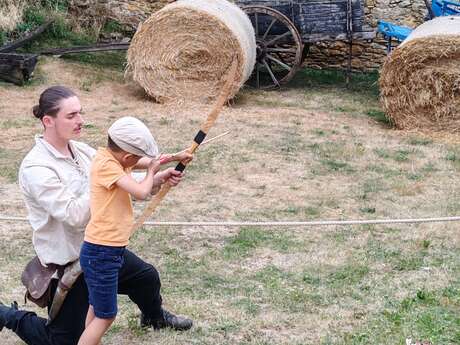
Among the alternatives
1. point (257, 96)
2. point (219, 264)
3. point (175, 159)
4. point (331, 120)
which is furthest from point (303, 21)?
point (175, 159)

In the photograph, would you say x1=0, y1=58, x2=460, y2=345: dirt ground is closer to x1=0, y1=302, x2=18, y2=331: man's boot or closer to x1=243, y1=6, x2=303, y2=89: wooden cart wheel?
x1=0, y1=302, x2=18, y2=331: man's boot

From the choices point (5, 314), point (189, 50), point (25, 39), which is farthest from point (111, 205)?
point (25, 39)

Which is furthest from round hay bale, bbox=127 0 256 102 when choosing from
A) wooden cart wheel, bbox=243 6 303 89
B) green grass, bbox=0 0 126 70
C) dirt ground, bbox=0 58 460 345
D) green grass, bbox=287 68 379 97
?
green grass, bbox=287 68 379 97

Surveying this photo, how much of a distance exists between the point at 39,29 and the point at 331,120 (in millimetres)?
4918

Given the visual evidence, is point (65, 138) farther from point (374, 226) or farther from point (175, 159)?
point (374, 226)

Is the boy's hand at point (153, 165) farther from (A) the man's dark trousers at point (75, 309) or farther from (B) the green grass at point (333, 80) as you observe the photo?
(B) the green grass at point (333, 80)

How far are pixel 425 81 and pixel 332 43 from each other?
332cm

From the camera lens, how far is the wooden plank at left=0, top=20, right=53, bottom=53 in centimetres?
1134

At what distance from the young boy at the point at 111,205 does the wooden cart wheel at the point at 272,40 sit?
8.09 metres

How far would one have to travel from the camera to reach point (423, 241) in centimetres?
594

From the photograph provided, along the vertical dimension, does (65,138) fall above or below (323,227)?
above

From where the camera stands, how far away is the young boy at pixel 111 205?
11.6 feet

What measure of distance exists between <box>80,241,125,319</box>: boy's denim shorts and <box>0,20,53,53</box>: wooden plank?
8115 millimetres

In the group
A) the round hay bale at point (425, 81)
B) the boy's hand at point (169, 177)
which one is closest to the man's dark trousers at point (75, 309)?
the boy's hand at point (169, 177)
